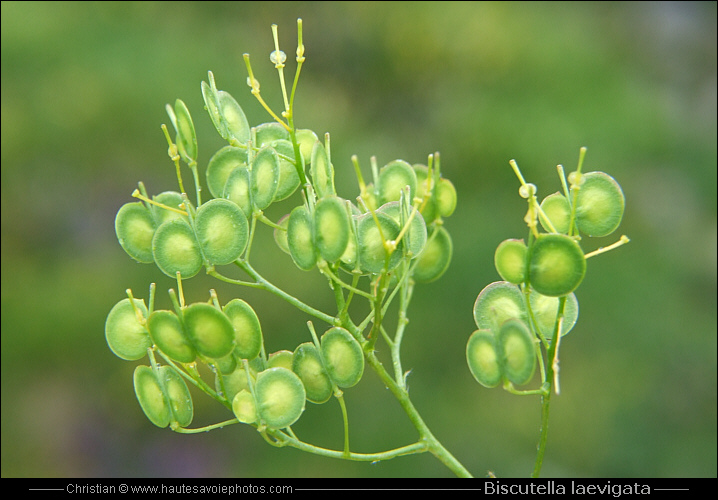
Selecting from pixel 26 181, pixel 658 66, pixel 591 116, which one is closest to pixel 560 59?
pixel 591 116

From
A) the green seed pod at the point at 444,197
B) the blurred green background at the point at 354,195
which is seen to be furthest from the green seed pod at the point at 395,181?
the blurred green background at the point at 354,195

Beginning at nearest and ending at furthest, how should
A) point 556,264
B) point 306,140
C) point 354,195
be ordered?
point 556,264 → point 306,140 → point 354,195

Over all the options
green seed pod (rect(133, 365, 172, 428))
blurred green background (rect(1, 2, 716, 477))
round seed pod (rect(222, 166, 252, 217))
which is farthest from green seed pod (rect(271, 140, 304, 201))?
blurred green background (rect(1, 2, 716, 477))

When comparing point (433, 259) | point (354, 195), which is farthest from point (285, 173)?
point (354, 195)

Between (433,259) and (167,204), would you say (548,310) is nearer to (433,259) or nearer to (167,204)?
(433,259)

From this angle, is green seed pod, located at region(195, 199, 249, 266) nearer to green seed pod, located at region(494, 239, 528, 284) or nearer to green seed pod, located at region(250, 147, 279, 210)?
green seed pod, located at region(250, 147, 279, 210)
